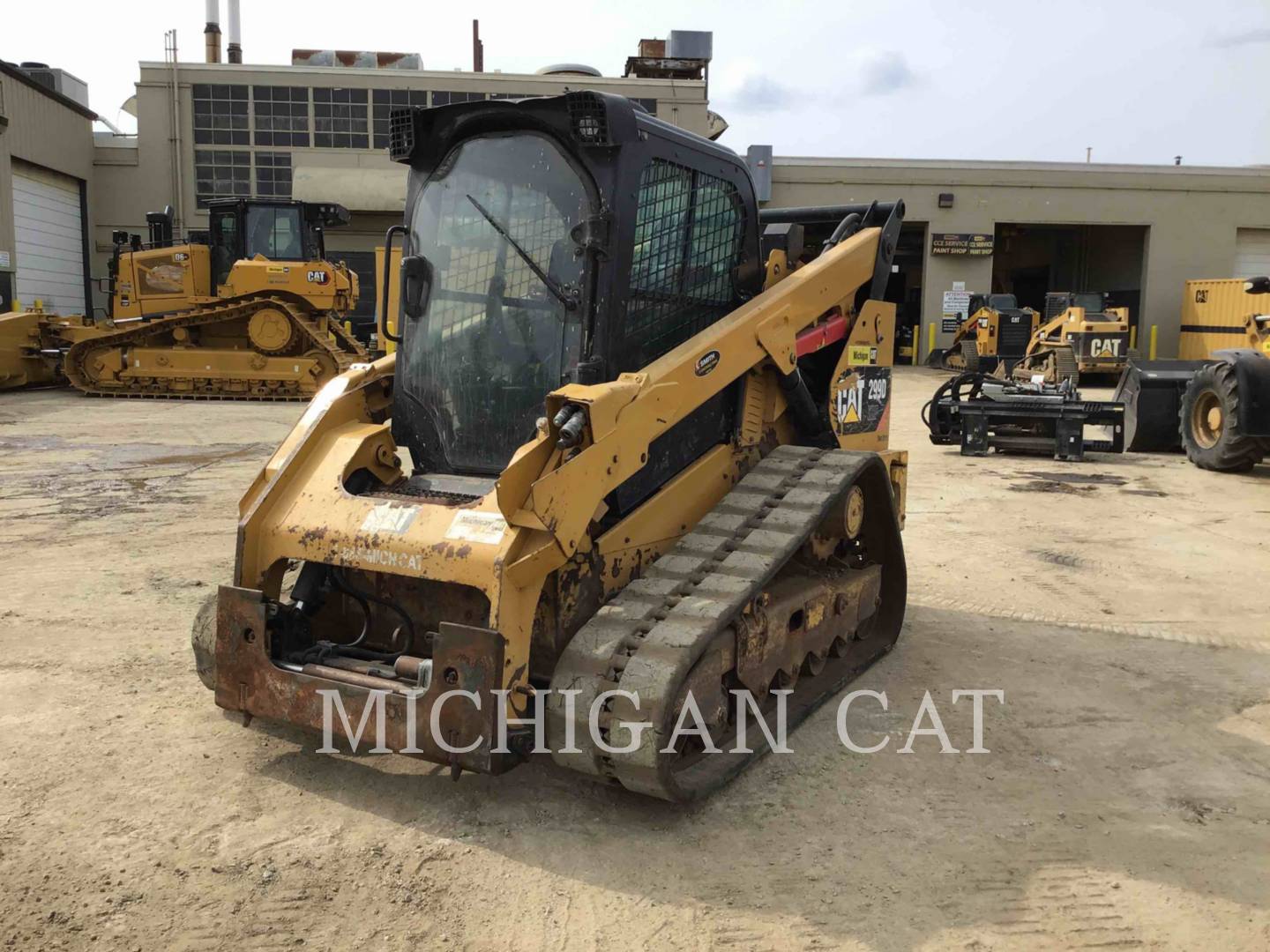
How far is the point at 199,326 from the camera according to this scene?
19031 millimetres

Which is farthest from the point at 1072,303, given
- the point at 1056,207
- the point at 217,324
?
the point at 217,324

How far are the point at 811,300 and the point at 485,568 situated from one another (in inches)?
90.2

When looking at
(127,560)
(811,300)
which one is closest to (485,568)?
(811,300)

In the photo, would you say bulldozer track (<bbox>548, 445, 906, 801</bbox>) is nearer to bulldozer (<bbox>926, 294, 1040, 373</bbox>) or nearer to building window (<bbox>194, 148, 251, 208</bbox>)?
bulldozer (<bbox>926, 294, 1040, 373</bbox>)

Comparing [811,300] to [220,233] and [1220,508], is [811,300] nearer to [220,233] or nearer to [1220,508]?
[1220,508]

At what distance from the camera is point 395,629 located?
13.9 ft

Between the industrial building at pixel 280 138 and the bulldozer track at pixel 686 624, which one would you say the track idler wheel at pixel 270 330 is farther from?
the bulldozer track at pixel 686 624

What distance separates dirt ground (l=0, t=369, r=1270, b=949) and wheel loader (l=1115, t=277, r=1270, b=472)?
5807 millimetres

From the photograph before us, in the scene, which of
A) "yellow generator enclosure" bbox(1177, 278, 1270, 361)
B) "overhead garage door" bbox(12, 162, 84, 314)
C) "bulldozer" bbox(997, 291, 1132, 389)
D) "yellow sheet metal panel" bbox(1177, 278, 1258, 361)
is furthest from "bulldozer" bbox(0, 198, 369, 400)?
"yellow generator enclosure" bbox(1177, 278, 1270, 361)

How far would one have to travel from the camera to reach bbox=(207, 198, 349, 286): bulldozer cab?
1941 centimetres

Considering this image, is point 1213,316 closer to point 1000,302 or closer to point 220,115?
point 1000,302

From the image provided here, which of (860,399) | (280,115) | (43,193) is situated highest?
(280,115)

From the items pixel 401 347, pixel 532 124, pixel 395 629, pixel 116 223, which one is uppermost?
pixel 116 223

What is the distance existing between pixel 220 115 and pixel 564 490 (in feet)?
97.6
